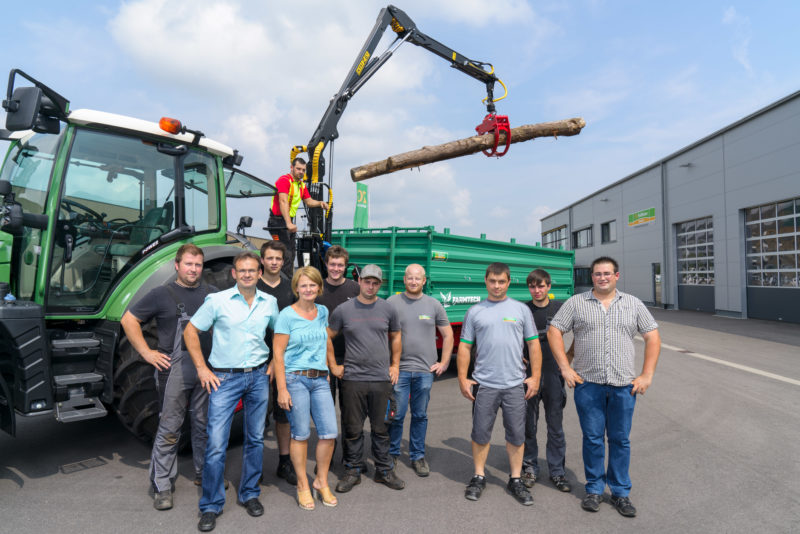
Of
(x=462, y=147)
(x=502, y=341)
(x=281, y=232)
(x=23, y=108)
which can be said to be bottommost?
(x=502, y=341)

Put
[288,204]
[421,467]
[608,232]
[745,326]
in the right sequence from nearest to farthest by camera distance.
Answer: [421,467], [288,204], [745,326], [608,232]

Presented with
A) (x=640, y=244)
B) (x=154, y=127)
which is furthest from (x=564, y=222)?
(x=154, y=127)

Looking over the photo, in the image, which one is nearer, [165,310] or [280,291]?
[165,310]

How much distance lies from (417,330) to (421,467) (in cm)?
105

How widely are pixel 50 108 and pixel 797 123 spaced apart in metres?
17.9

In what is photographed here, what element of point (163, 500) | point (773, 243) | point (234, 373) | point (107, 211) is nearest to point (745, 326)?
point (773, 243)

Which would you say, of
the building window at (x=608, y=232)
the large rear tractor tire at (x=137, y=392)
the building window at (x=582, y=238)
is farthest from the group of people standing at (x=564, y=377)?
the building window at (x=582, y=238)

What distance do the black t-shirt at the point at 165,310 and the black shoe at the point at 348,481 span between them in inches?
51.5

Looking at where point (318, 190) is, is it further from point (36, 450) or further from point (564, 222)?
point (564, 222)

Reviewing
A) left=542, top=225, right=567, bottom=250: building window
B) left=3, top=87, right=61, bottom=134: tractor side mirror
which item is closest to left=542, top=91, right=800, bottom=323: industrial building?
left=542, top=225, right=567, bottom=250: building window

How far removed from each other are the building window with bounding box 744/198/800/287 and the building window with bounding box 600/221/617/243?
10.3 m

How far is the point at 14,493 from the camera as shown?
3168mm

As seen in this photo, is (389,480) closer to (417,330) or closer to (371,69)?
(417,330)

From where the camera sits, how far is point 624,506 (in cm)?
303
